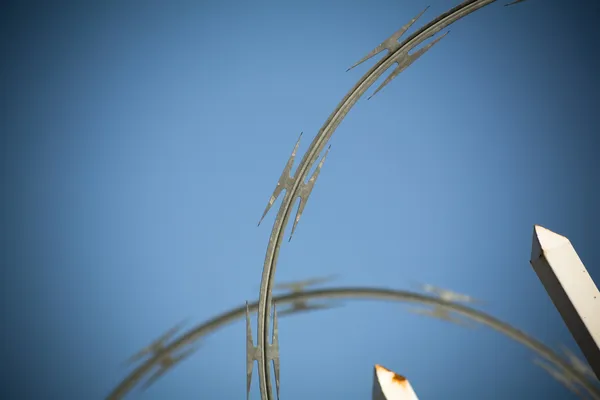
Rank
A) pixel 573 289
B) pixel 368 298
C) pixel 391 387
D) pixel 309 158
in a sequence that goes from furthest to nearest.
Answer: pixel 368 298 → pixel 309 158 → pixel 573 289 → pixel 391 387

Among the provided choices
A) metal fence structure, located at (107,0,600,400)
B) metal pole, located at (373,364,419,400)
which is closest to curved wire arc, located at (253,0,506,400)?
metal fence structure, located at (107,0,600,400)

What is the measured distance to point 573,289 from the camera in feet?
11.7

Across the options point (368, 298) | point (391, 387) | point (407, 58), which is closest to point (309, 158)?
point (407, 58)

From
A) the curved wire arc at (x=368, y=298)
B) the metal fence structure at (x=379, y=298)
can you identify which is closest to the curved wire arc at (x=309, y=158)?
the metal fence structure at (x=379, y=298)

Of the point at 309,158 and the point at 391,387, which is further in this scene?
the point at 309,158

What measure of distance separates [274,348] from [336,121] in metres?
2.36

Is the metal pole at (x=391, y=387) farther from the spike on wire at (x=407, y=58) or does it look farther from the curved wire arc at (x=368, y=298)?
the curved wire arc at (x=368, y=298)

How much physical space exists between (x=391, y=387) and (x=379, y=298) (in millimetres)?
5511

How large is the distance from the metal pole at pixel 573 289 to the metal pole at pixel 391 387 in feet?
3.63

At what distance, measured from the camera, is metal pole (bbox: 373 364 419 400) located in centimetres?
301

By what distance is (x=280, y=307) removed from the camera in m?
8.32

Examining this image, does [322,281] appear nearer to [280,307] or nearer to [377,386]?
[280,307]

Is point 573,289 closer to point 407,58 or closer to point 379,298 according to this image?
point 407,58

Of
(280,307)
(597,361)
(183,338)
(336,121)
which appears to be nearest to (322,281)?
(280,307)
